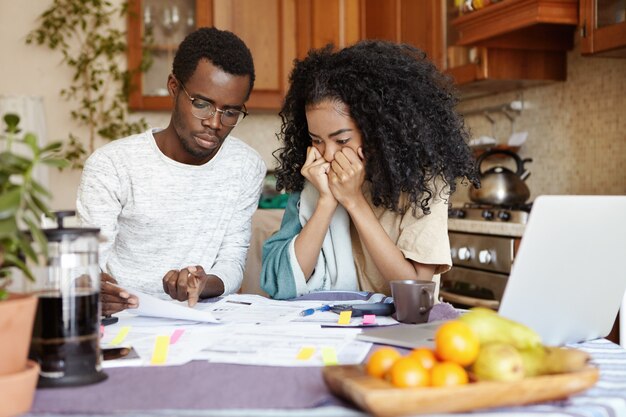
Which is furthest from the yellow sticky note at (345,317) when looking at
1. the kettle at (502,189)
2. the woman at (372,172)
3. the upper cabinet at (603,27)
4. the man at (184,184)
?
the kettle at (502,189)

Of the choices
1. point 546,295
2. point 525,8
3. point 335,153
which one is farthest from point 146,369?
point 525,8

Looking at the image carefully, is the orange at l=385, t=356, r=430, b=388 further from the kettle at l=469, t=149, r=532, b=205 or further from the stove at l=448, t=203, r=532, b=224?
the kettle at l=469, t=149, r=532, b=205

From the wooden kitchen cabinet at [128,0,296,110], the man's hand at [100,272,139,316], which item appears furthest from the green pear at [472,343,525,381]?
the wooden kitchen cabinet at [128,0,296,110]

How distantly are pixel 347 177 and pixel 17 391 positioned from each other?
1.08 meters

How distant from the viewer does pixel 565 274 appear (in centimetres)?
108

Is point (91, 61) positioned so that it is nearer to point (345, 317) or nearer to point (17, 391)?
point (345, 317)

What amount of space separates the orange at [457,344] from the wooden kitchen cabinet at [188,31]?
354 centimetres

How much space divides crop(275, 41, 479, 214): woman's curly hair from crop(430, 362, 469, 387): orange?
36.2 inches

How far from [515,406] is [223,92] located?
1.30 m

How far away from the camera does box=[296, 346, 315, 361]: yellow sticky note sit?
41.0 inches

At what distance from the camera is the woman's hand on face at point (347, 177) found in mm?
1768

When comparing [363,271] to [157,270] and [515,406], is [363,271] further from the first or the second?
[515,406]

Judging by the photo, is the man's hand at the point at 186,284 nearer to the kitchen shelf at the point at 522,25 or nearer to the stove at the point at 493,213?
the stove at the point at 493,213

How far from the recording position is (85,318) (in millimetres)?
910
